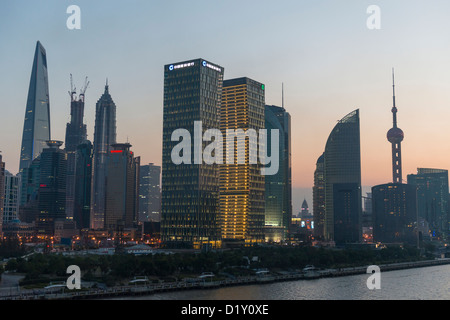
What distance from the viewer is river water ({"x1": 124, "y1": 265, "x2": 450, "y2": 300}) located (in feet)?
426

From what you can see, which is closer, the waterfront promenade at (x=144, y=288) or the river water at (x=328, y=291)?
the waterfront promenade at (x=144, y=288)

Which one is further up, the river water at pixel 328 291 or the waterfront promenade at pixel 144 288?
the waterfront promenade at pixel 144 288

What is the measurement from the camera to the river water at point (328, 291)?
426 feet

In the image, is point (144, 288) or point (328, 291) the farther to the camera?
point (328, 291)

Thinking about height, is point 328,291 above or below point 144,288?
below

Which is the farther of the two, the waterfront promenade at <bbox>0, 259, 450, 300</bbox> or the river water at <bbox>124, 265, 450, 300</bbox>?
the river water at <bbox>124, 265, 450, 300</bbox>

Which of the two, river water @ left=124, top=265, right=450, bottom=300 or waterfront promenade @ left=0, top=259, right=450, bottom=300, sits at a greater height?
waterfront promenade @ left=0, top=259, right=450, bottom=300

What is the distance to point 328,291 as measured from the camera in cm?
14538

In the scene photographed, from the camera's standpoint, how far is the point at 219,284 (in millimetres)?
146125
